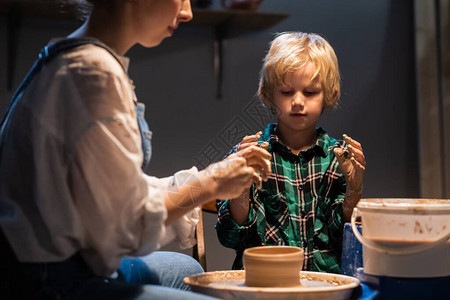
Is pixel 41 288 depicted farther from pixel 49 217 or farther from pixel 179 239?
pixel 179 239

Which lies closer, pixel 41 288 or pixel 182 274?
pixel 41 288

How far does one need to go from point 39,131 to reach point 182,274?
0.64m

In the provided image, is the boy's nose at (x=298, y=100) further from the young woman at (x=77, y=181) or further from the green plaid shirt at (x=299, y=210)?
the young woman at (x=77, y=181)

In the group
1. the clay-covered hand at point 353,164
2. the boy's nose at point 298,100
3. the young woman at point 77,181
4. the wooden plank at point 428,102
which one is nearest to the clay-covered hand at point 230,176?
the young woman at point 77,181

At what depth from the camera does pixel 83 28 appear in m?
1.23

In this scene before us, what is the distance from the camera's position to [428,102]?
3373 mm

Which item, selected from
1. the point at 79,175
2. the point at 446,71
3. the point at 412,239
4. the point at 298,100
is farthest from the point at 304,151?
the point at 446,71

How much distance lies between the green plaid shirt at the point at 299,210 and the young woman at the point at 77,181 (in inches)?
30.3

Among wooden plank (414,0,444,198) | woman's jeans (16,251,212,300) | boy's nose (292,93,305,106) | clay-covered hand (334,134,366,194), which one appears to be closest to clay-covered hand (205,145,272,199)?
woman's jeans (16,251,212,300)

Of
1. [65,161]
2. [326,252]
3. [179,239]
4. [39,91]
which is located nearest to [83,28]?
[39,91]

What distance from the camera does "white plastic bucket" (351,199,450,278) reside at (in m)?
1.22

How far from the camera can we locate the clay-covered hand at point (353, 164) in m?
1.71

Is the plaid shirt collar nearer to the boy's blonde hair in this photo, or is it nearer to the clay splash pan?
the boy's blonde hair

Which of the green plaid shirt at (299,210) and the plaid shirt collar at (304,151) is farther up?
the plaid shirt collar at (304,151)
